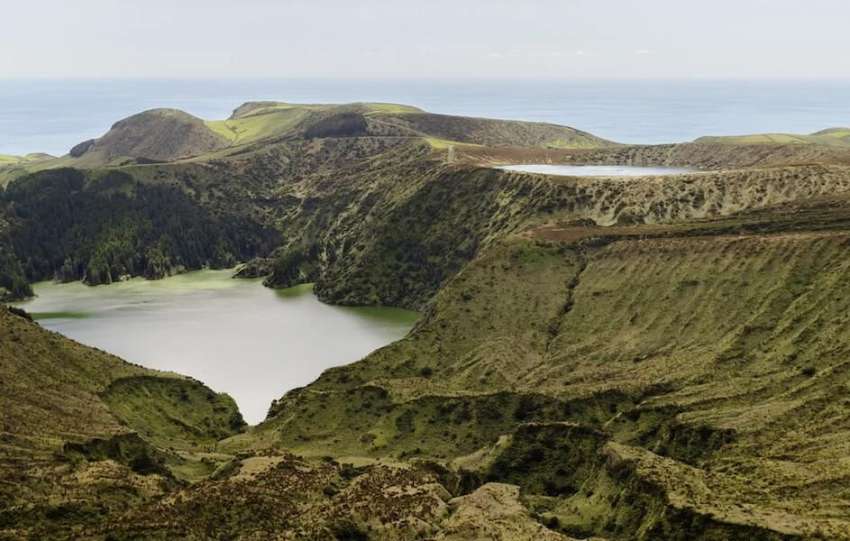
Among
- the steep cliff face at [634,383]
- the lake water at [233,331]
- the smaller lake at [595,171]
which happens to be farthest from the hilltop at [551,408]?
the smaller lake at [595,171]

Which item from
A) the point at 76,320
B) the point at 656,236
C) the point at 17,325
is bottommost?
the point at 76,320

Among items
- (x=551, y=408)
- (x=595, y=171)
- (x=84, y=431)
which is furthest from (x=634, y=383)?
(x=595, y=171)

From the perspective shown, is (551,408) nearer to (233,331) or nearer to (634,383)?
(634,383)

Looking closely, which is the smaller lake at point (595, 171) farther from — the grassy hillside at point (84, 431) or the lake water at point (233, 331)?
the grassy hillside at point (84, 431)

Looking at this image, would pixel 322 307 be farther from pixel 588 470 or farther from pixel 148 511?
pixel 148 511

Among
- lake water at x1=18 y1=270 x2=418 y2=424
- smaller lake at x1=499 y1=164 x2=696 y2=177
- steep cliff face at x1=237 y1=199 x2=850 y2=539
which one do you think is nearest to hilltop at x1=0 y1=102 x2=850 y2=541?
steep cliff face at x1=237 y1=199 x2=850 y2=539

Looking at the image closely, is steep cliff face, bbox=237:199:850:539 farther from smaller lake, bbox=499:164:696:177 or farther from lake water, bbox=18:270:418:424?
smaller lake, bbox=499:164:696:177

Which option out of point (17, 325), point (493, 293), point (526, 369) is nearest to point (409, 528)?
point (526, 369)

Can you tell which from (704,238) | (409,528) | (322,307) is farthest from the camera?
(322,307)
